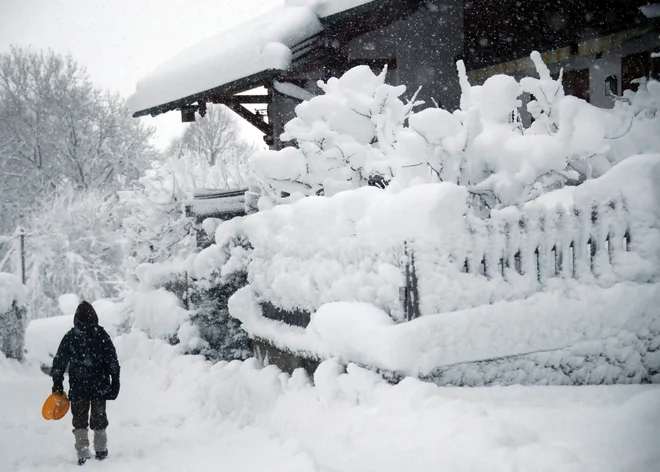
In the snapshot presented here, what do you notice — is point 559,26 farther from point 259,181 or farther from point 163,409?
point 163,409

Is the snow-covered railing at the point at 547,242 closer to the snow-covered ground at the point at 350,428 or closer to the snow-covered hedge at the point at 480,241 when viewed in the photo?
the snow-covered hedge at the point at 480,241

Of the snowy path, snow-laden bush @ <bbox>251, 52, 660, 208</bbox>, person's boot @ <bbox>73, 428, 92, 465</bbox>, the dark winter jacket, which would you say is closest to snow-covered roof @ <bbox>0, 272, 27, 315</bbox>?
the snowy path

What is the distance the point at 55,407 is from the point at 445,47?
913cm

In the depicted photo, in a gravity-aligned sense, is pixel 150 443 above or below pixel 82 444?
below

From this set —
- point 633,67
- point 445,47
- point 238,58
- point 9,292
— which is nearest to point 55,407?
point 238,58

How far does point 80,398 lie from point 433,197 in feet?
12.1

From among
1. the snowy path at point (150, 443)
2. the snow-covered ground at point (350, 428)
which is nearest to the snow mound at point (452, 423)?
the snow-covered ground at point (350, 428)

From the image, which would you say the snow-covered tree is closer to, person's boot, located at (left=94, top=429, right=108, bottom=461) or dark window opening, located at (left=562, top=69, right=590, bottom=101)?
dark window opening, located at (left=562, top=69, right=590, bottom=101)

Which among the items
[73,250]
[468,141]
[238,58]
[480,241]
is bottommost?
[73,250]

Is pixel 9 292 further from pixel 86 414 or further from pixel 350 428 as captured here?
pixel 350 428

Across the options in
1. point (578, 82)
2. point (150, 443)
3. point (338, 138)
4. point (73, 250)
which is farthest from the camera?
point (73, 250)

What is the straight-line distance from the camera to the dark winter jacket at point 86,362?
607cm

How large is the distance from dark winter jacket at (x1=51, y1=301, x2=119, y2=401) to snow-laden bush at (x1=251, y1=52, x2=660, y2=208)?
305 centimetres

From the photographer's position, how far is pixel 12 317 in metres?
14.5
